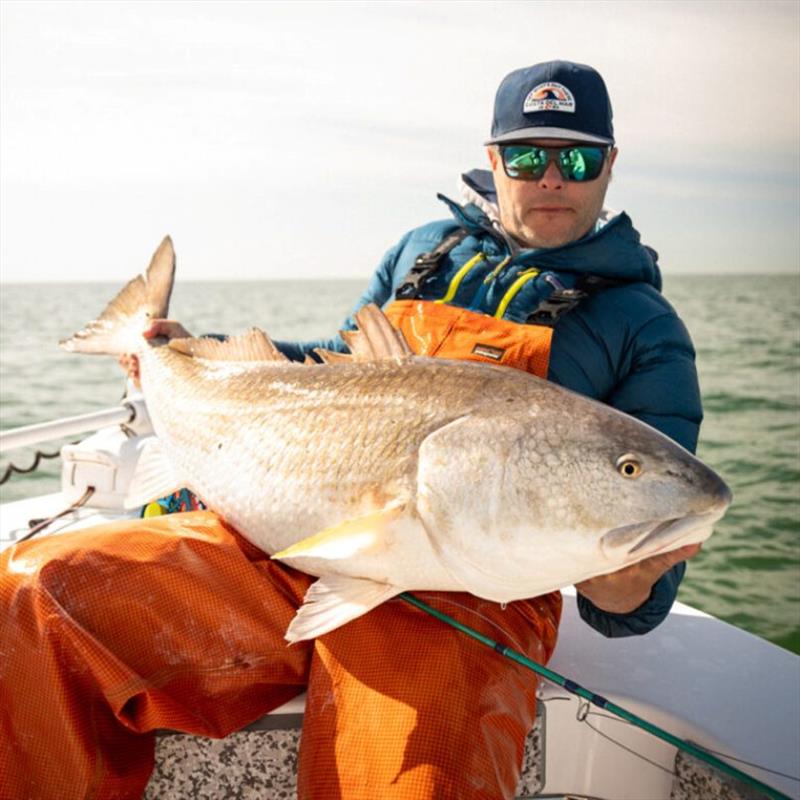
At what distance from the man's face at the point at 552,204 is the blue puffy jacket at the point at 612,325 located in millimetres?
93

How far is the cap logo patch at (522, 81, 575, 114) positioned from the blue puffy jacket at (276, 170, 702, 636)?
1.45ft

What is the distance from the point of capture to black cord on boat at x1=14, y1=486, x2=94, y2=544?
13.6 feet

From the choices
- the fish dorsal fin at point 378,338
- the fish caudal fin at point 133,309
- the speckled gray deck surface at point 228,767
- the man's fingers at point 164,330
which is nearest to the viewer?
the speckled gray deck surface at point 228,767

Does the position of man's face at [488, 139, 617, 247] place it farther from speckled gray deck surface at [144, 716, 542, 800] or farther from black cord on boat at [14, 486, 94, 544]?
black cord on boat at [14, 486, 94, 544]

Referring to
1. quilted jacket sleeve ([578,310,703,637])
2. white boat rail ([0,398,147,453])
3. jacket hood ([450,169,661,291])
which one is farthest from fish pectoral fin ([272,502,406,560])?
white boat rail ([0,398,147,453])

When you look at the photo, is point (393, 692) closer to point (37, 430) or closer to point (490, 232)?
point (490, 232)

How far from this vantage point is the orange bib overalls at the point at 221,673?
2146 mm

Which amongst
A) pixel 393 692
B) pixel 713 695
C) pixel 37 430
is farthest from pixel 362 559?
pixel 37 430

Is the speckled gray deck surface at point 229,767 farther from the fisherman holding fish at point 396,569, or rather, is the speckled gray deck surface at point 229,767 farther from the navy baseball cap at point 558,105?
the navy baseball cap at point 558,105

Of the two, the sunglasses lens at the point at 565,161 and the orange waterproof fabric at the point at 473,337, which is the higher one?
the sunglasses lens at the point at 565,161

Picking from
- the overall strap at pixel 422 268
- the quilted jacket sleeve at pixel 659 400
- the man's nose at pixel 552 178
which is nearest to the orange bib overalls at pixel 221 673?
the quilted jacket sleeve at pixel 659 400

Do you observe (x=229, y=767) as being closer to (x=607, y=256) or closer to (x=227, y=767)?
(x=227, y=767)

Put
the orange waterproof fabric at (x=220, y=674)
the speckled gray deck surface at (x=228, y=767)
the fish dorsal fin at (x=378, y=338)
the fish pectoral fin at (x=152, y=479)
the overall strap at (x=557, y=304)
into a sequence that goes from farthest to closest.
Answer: the fish pectoral fin at (x=152, y=479)
the overall strap at (x=557, y=304)
the fish dorsal fin at (x=378, y=338)
the speckled gray deck surface at (x=228, y=767)
the orange waterproof fabric at (x=220, y=674)

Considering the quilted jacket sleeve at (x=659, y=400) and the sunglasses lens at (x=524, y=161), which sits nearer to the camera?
the quilted jacket sleeve at (x=659, y=400)
